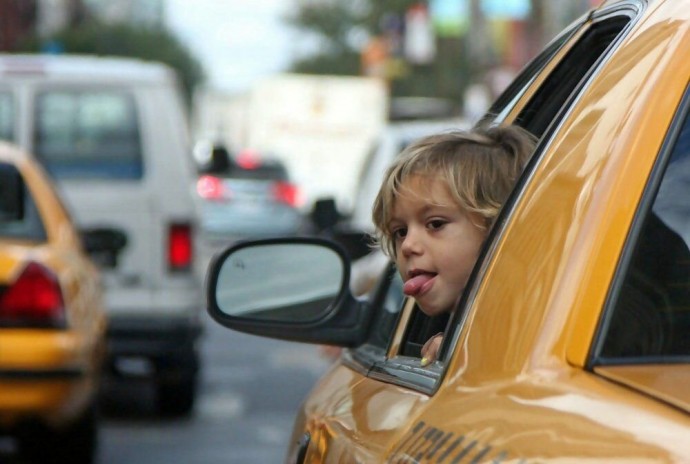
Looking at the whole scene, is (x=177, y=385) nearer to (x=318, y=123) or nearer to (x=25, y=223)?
(x=25, y=223)

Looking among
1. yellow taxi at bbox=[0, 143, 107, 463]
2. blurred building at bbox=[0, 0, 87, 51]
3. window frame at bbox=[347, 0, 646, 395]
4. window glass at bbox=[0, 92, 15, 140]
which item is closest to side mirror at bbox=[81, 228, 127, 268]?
yellow taxi at bbox=[0, 143, 107, 463]

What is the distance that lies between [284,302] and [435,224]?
112cm

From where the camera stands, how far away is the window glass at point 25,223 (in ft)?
27.1

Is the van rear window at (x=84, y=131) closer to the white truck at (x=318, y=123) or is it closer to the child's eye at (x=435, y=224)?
the child's eye at (x=435, y=224)

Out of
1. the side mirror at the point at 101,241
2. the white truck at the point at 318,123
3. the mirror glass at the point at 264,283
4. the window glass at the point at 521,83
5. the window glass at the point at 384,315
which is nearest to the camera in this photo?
the window glass at the point at 521,83

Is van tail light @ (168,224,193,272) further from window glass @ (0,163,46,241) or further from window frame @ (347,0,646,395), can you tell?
window frame @ (347,0,646,395)

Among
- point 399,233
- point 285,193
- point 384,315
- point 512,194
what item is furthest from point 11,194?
point 285,193

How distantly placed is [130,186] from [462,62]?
201ft

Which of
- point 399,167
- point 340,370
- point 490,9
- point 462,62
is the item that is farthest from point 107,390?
point 462,62

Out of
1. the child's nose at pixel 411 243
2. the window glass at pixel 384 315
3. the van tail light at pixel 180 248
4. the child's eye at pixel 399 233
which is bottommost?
the van tail light at pixel 180 248

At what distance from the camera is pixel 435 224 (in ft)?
8.39

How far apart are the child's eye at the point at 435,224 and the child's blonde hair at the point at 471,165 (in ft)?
0.17

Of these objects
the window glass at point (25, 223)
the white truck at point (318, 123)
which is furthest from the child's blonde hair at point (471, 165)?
the white truck at point (318, 123)

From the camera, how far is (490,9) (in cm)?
2852
